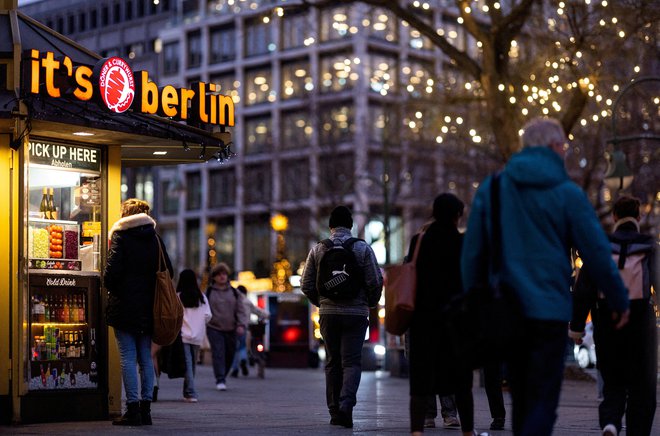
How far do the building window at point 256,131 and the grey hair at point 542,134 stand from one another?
3189 inches

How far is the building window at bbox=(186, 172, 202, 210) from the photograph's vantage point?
97.0m

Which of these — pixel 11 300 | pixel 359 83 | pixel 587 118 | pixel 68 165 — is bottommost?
pixel 11 300

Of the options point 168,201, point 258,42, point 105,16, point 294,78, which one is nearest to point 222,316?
point 294,78

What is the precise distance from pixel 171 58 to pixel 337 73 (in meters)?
20.3

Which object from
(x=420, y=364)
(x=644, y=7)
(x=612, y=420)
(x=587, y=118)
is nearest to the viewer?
(x=420, y=364)

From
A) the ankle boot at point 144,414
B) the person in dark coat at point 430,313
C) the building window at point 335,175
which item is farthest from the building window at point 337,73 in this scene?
the person in dark coat at point 430,313

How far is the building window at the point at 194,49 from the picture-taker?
9869cm

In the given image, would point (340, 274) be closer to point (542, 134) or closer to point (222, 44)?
point (542, 134)

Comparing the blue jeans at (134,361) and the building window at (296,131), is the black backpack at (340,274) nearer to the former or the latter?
the blue jeans at (134,361)

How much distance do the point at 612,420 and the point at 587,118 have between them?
33278mm

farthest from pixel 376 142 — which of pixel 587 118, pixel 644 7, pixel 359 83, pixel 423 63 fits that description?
pixel 644 7

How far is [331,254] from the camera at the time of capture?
13461 mm

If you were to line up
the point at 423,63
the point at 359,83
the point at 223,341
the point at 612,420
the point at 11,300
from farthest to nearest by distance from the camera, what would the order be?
the point at 359,83, the point at 423,63, the point at 223,341, the point at 11,300, the point at 612,420

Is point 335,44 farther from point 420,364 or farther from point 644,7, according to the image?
point 420,364
